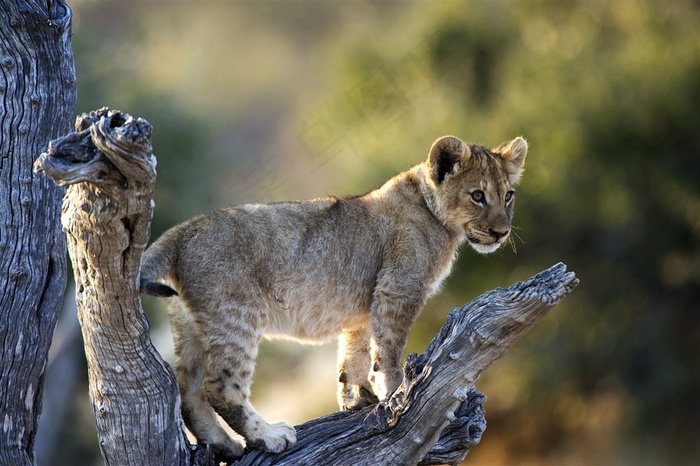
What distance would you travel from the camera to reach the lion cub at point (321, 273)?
289 inches

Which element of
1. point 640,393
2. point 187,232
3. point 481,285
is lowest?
point 187,232

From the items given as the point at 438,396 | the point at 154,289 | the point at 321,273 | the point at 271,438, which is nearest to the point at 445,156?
the point at 321,273

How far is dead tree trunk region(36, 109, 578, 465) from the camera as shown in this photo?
18.3 feet

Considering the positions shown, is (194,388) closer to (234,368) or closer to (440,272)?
(234,368)

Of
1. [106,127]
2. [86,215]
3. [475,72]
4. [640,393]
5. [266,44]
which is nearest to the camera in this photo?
[106,127]

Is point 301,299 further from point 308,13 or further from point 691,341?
point 308,13

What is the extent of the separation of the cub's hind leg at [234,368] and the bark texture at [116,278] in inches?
15.0

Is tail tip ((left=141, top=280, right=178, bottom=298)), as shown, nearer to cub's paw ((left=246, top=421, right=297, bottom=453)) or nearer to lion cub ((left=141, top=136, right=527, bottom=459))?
lion cub ((left=141, top=136, right=527, bottom=459))

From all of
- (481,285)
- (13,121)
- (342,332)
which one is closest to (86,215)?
(13,121)

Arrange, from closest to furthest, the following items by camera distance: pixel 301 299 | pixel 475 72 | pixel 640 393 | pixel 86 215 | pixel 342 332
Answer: pixel 86 215
pixel 301 299
pixel 342 332
pixel 640 393
pixel 475 72

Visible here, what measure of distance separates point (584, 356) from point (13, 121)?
16.4 meters

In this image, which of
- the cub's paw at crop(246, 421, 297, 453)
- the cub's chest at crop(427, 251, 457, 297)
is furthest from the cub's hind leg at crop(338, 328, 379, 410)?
the cub's paw at crop(246, 421, 297, 453)

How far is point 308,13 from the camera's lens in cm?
5409

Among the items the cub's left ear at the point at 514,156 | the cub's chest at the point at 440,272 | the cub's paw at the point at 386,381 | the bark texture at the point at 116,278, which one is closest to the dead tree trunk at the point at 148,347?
Answer: the bark texture at the point at 116,278
